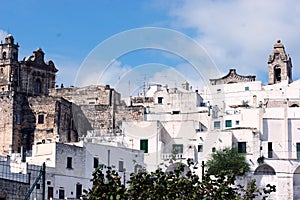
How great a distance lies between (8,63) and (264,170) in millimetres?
29225

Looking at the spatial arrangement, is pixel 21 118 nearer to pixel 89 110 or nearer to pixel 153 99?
pixel 89 110

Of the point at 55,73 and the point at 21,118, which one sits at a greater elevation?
the point at 55,73

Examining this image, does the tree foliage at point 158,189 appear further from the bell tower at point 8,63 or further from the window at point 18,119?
the bell tower at point 8,63

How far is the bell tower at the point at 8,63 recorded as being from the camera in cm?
7731

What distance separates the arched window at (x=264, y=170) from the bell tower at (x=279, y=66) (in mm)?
22511

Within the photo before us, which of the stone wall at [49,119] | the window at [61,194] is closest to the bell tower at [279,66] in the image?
the stone wall at [49,119]

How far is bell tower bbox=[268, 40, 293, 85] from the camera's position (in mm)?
87938

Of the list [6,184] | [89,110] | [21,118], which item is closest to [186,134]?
[89,110]

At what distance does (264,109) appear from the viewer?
69062 mm

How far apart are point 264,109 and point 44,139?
68.9 ft

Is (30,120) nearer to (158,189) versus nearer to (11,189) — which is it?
(11,189)

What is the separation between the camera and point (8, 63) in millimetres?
→ 77688

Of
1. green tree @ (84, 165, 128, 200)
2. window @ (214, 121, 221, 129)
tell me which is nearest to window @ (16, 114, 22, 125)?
window @ (214, 121, 221, 129)

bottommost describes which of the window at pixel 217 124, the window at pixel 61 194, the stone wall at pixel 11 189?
the window at pixel 61 194
